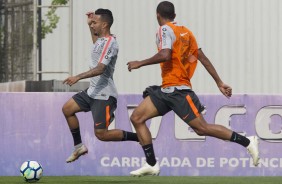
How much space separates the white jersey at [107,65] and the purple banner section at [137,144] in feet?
7.87

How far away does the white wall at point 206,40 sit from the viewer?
22375 millimetres

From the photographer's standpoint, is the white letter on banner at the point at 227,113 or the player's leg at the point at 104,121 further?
the white letter on banner at the point at 227,113

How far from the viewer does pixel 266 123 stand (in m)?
16.8

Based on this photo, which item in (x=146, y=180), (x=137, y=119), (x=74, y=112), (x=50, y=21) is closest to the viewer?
(x=137, y=119)

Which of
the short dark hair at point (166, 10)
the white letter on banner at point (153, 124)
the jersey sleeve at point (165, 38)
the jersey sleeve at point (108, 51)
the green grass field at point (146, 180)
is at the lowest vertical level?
the green grass field at point (146, 180)

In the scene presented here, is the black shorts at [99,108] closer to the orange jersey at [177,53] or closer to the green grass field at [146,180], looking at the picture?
the green grass field at [146,180]

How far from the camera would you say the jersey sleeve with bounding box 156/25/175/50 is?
1316 centimetres

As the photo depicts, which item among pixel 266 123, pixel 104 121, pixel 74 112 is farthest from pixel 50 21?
pixel 104 121

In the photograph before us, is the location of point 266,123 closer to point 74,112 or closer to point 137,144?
point 137,144

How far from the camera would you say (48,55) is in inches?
881

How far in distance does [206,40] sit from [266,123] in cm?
621

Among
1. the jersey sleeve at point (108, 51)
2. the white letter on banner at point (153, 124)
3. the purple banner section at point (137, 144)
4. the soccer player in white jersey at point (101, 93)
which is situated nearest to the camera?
the jersey sleeve at point (108, 51)

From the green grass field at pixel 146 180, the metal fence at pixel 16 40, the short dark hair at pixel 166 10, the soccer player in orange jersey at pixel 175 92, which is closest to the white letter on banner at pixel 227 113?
the green grass field at pixel 146 180

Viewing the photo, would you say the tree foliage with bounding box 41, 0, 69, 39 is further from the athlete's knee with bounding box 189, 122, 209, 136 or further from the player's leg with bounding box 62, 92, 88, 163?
the athlete's knee with bounding box 189, 122, 209, 136
